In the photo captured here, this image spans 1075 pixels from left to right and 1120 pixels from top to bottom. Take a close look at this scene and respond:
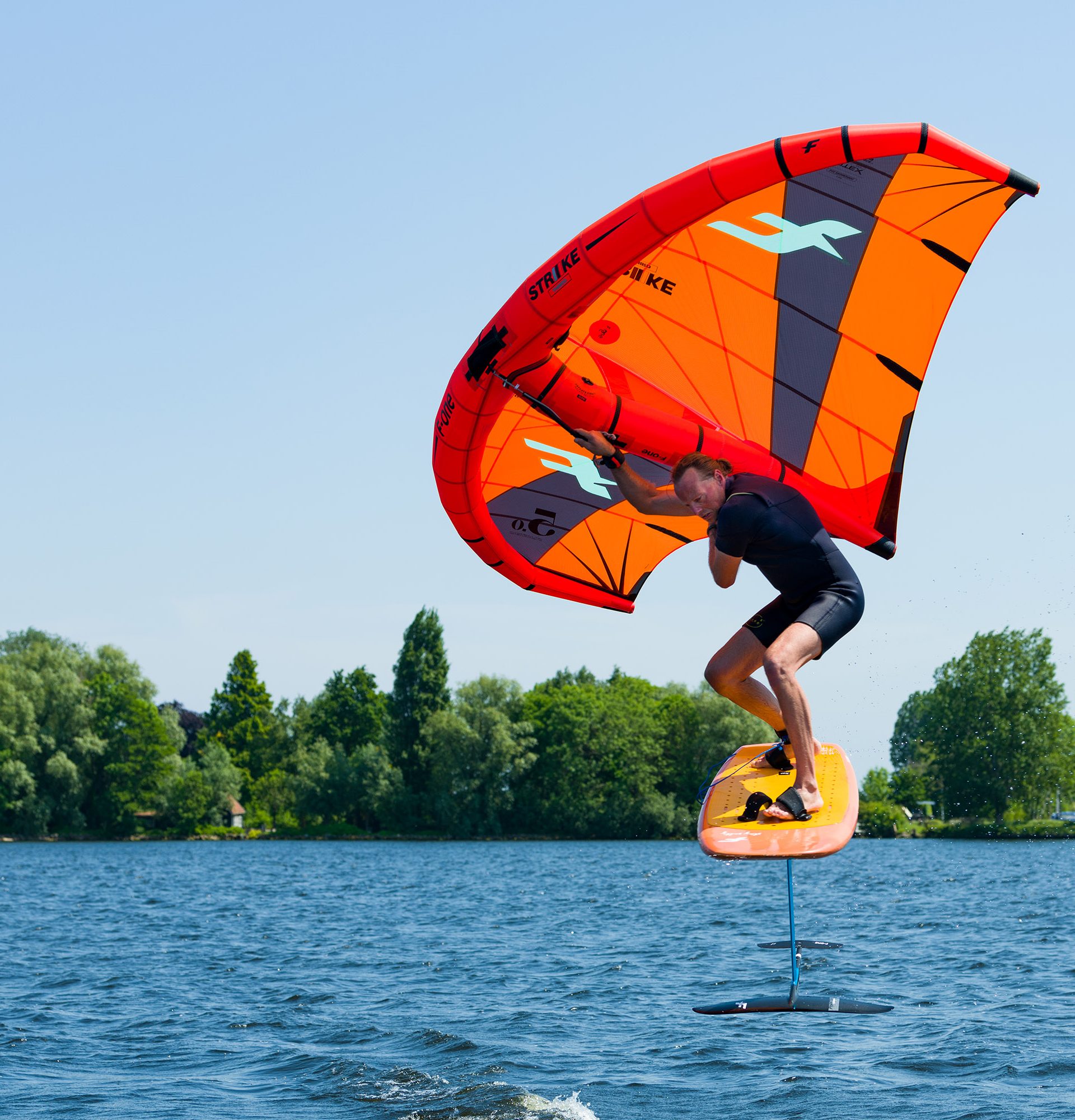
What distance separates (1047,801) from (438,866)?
1479 inches

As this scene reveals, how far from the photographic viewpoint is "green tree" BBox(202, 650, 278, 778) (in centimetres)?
12088

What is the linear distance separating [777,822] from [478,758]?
7937 cm

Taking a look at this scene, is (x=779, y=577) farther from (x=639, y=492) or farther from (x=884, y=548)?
(x=884, y=548)

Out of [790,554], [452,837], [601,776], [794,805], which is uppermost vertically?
[790,554]

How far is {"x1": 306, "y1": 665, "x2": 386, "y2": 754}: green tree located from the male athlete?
4366 inches

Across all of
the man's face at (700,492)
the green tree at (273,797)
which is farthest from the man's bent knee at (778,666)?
the green tree at (273,797)

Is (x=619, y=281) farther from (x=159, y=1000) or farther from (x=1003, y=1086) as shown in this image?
(x=159, y=1000)

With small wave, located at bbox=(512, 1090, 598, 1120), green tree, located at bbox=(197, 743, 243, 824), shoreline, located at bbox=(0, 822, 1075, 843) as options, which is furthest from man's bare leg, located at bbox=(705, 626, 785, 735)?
green tree, located at bbox=(197, 743, 243, 824)

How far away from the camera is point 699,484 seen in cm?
867

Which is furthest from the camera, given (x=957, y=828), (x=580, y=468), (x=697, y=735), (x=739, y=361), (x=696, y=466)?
(x=697, y=735)

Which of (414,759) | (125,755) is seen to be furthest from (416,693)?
(125,755)

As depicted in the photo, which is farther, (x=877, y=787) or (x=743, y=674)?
(x=877, y=787)

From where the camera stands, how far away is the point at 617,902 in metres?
44.3

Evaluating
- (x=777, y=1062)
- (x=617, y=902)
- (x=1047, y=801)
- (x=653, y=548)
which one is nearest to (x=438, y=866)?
(x=617, y=902)
